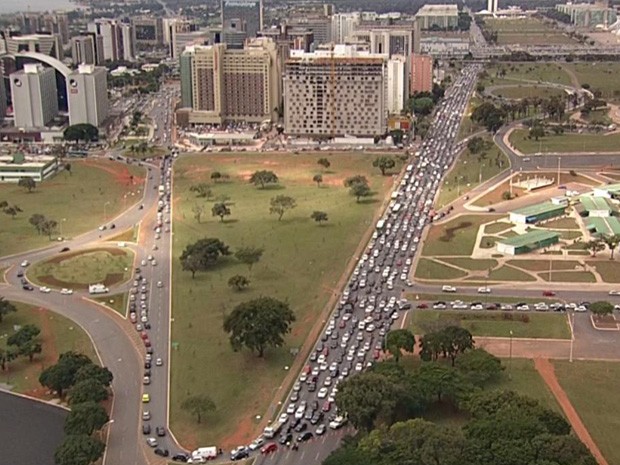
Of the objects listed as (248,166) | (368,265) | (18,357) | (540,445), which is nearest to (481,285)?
(368,265)

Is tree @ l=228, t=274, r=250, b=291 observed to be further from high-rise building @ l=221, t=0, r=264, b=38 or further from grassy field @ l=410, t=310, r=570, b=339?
high-rise building @ l=221, t=0, r=264, b=38

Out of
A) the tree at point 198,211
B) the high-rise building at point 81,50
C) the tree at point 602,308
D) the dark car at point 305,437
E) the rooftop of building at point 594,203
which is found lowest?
the dark car at point 305,437

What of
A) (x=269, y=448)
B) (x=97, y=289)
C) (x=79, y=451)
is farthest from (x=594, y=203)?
(x=79, y=451)

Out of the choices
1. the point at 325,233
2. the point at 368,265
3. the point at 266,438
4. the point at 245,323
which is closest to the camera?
the point at 266,438

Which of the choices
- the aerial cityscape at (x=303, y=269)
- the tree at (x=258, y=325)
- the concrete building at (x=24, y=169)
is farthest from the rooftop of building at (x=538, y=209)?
the concrete building at (x=24, y=169)

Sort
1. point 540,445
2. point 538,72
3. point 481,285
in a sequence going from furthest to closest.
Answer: point 538,72 < point 481,285 < point 540,445

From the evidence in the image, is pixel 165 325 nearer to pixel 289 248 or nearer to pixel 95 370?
pixel 95 370

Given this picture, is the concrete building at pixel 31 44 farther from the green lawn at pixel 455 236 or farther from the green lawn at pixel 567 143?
the green lawn at pixel 455 236
